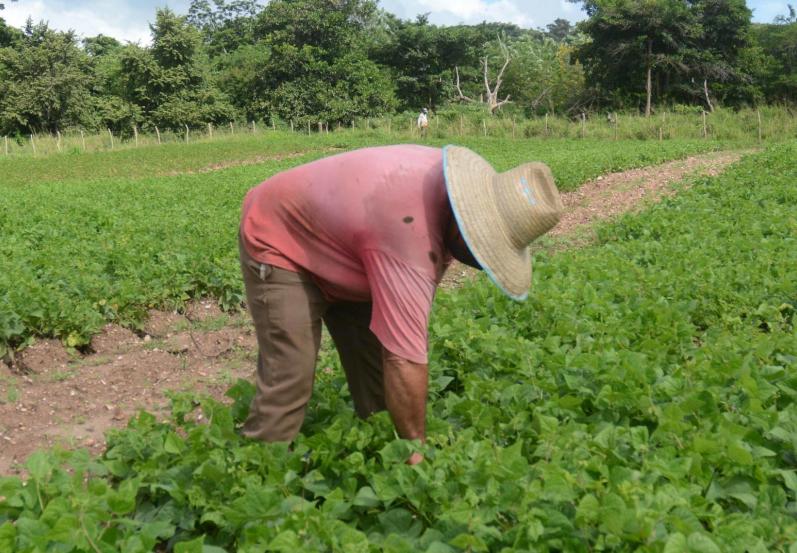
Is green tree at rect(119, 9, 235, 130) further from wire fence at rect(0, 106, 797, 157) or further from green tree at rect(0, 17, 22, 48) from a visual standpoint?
green tree at rect(0, 17, 22, 48)

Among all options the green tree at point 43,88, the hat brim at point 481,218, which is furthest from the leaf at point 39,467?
the green tree at point 43,88

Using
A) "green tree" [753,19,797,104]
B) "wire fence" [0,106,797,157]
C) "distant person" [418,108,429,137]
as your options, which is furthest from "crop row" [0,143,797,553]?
"green tree" [753,19,797,104]

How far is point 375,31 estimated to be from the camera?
43188 mm

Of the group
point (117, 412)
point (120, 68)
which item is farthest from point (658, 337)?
point (120, 68)

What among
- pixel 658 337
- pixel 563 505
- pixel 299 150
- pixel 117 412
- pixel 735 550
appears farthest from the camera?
pixel 299 150

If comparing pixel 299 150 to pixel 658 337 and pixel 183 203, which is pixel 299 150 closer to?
pixel 183 203

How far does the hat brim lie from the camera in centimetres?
277

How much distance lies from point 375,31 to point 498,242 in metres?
42.4

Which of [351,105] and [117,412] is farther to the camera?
[351,105]

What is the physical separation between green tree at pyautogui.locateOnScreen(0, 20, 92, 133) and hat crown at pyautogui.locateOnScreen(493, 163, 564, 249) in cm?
3662

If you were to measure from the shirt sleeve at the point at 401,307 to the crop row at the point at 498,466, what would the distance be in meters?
0.42

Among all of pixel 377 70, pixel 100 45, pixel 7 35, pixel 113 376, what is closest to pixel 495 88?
pixel 377 70

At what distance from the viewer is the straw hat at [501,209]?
9.14 ft

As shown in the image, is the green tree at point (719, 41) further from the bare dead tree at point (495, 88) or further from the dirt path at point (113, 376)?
the dirt path at point (113, 376)
